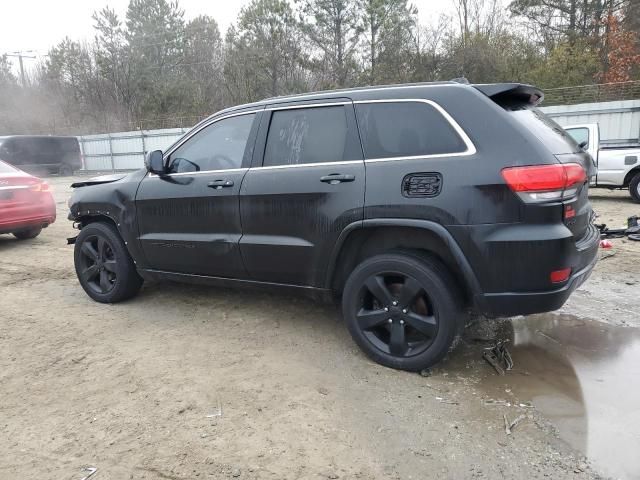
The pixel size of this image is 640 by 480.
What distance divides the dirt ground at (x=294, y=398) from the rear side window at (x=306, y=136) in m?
1.43

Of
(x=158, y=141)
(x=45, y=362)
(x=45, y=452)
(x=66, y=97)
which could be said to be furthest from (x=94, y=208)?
(x=66, y=97)

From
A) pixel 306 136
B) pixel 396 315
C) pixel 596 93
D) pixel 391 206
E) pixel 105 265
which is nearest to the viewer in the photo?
pixel 391 206

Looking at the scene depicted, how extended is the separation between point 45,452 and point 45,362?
1.22m

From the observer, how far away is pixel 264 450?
255 cm

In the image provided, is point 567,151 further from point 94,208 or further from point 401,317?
point 94,208

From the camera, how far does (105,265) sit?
15.8ft

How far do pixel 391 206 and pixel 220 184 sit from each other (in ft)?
A: 4.88

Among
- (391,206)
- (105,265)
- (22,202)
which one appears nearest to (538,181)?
(391,206)

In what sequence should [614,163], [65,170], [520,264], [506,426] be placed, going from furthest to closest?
[65,170] < [614,163] < [520,264] < [506,426]

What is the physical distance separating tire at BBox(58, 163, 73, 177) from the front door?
73.3ft

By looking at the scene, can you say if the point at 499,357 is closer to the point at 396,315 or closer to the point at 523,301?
the point at 523,301

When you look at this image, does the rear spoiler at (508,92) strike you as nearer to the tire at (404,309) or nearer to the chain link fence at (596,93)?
the tire at (404,309)

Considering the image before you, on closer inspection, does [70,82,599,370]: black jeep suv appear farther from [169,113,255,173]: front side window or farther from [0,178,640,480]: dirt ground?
[0,178,640,480]: dirt ground

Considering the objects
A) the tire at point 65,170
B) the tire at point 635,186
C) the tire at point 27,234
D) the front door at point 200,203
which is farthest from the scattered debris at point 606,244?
the tire at point 65,170
